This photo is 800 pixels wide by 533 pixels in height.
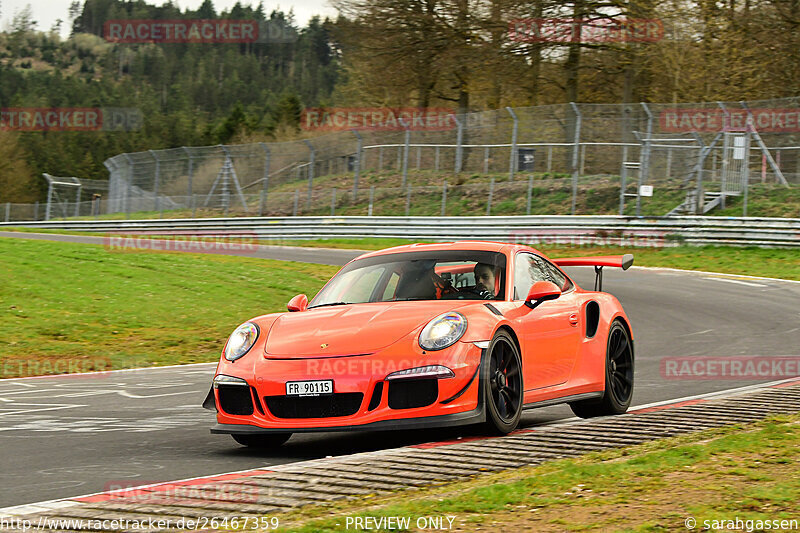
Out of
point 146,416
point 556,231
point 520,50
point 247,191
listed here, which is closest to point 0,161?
point 247,191

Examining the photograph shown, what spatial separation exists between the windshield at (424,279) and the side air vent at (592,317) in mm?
969

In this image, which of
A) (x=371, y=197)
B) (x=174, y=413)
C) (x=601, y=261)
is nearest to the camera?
(x=601, y=261)

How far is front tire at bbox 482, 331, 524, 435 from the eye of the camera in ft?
22.6

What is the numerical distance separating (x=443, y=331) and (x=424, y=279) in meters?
1.18

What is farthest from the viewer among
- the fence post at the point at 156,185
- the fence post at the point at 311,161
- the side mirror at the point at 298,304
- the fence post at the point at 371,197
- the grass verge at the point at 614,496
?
the fence post at the point at 156,185

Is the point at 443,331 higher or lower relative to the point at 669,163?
lower

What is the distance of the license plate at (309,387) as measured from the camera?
6.71 metres

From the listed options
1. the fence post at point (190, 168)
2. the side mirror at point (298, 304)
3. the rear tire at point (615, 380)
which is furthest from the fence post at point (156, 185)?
the side mirror at point (298, 304)

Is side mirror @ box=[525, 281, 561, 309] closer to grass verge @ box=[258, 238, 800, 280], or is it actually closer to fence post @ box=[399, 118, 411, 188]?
grass verge @ box=[258, 238, 800, 280]

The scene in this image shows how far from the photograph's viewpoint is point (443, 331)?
22.7 ft

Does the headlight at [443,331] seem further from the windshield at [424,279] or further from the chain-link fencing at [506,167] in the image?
the chain-link fencing at [506,167]

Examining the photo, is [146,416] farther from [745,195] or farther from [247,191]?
[247,191]

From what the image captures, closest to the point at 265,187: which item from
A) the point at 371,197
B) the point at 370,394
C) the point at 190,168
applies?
the point at 190,168

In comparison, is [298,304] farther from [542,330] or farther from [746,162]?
[746,162]
